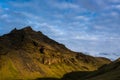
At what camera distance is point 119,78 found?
165 m

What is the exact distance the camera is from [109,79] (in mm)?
170250

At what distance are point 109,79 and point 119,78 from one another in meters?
7.38
